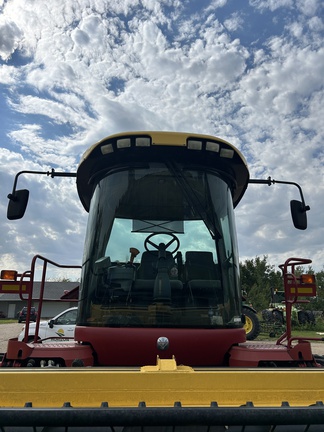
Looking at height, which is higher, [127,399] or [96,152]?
[96,152]

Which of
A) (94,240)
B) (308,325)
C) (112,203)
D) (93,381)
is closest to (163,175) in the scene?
(112,203)

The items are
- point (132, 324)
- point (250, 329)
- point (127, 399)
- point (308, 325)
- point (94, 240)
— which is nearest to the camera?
point (127, 399)

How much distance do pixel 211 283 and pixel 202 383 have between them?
1.23 meters

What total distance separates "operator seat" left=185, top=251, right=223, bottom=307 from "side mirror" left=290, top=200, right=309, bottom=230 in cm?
121

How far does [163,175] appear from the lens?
319 cm

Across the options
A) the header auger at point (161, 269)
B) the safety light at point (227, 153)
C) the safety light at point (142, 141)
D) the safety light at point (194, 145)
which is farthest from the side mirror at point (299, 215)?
the safety light at point (142, 141)

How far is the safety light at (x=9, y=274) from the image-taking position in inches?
129

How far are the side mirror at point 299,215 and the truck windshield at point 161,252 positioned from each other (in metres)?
0.86

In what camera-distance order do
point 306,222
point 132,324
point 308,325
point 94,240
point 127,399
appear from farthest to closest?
point 308,325 → point 306,222 → point 94,240 → point 132,324 → point 127,399

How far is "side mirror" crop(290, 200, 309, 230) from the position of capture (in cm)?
378

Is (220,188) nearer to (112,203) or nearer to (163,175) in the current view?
(163,175)

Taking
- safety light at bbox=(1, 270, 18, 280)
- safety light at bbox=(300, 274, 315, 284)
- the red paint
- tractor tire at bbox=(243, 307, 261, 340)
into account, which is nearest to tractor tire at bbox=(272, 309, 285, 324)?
tractor tire at bbox=(243, 307, 261, 340)

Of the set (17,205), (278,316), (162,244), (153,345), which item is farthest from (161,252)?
(278,316)

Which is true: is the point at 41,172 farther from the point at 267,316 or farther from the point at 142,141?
the point at 267,316
